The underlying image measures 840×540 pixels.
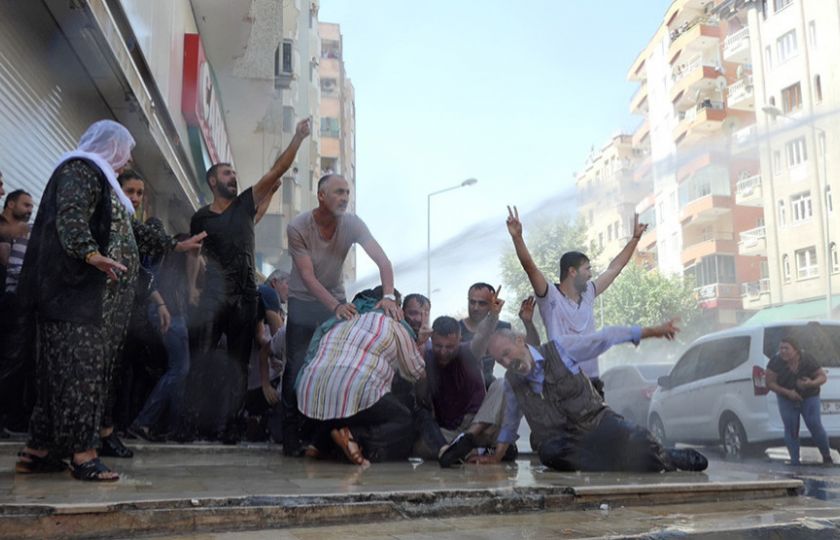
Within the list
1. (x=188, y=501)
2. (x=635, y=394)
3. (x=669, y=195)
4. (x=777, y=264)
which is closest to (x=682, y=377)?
(x=635, y=394)

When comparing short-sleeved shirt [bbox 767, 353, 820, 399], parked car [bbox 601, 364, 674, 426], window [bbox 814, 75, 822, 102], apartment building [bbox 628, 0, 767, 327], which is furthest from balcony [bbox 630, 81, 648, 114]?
short-sleeved shirt [bbox 767, 353, 820, 399]

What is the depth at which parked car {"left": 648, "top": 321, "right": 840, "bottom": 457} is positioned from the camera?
30.2ft

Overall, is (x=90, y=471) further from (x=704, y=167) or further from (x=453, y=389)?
(x=704, y=167)

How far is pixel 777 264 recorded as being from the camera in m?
31.1

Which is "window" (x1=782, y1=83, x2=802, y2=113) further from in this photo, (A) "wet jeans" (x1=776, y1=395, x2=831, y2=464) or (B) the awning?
(A) "wet jeans" (x1=776, y1=395, x2=831, y2=464)

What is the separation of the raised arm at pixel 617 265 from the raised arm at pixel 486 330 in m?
0.84

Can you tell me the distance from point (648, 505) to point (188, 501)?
2343 mm

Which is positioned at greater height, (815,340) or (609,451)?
(815,340)

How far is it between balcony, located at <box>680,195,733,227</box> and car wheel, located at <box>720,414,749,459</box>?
27.1 metres

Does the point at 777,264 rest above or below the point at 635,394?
above

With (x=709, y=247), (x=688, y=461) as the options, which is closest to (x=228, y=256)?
(x=688, y=461)

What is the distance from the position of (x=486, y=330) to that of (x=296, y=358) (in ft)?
A: 4.73

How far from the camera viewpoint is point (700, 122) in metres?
32.3

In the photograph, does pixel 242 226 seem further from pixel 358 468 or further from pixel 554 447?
pixel 554 447
